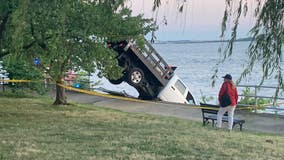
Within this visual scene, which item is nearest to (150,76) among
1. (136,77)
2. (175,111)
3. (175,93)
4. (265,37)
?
(136,77)

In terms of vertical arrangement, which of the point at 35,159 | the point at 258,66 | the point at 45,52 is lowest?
the point at 35,159

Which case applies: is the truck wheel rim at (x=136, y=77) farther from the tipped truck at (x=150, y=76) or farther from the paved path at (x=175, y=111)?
the paved path at (x=175, y=111)

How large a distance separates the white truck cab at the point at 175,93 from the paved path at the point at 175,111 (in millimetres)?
1565

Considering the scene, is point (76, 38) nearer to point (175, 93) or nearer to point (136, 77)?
point (136, 77)

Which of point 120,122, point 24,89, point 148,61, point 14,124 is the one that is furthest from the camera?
point 148,61

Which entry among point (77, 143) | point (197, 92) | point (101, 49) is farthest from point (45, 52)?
point (197, 92)

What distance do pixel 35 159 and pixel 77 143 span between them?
151 cm

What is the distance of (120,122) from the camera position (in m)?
12.8

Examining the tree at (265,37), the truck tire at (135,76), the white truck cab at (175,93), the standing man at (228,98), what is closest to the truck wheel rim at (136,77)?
the truck tire at (135,76)

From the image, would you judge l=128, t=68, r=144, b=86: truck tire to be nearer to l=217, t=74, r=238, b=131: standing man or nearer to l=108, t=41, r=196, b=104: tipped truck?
l=108, t=41, r=196, b=104: tipped truck

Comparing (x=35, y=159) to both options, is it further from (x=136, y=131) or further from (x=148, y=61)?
(x=148, y=61)

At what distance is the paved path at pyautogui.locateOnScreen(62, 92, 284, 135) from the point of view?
1518 cm

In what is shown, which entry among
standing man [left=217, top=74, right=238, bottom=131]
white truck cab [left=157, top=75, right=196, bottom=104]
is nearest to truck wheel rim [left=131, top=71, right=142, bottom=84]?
white truck cab [left=157, top=75, right=196, bottom=104]

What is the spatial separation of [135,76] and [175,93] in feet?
6.22
